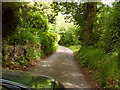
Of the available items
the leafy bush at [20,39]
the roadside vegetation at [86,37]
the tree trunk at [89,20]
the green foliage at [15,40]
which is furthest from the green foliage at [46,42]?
the leafy bush at [20,39]

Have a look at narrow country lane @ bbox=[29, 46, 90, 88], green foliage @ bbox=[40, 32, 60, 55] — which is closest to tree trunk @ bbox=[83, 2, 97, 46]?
green foliage @ bbox=[40, 32, 60, 55]

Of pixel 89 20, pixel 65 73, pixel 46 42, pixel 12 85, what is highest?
pixel 89 20

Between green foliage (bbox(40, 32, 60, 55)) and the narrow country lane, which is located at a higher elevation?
green foliage (bbox(40, 32, 60, 55))

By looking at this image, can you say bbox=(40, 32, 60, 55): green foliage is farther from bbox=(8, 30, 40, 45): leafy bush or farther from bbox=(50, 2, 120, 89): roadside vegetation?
bbox=(8, 30, 40, 45): leafy bush

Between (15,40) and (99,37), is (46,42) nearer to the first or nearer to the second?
(99,37)

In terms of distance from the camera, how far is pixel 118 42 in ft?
30.2

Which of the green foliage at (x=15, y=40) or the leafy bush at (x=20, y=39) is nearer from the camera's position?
the green foliage at (x=15, y=40)

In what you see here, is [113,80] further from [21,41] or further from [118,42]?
[21,41]

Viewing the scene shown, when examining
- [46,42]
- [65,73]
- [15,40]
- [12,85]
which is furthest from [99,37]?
[12,85]

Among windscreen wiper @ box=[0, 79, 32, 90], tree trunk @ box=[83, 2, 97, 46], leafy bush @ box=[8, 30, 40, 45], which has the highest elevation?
tree trunk @ box=[83, 2, 97, 46]

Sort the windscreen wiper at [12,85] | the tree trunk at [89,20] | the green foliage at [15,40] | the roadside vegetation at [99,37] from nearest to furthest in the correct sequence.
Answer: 1. the windscreen wiper at [12,85]
2. the roadside vegetation at [99,37]
3. the green foliage at [15,40]
4. the tree trunk at [89,20]

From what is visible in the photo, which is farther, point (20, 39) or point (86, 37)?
point (86, 37)

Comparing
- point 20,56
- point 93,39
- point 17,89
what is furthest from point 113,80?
point 93,39

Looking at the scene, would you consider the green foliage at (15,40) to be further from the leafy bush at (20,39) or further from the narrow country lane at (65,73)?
the narrow country lane at (65,73)
